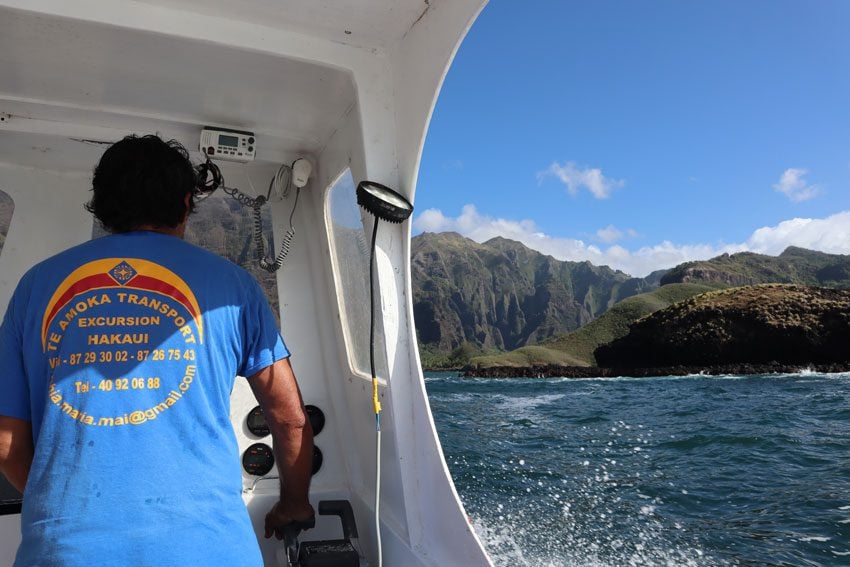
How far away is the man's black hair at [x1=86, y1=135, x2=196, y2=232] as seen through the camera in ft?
3.92

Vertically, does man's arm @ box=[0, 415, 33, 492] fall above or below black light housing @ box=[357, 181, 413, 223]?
below

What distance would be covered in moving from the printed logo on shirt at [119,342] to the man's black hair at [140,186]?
159 mm

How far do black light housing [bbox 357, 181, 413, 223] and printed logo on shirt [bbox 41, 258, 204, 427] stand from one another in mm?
886

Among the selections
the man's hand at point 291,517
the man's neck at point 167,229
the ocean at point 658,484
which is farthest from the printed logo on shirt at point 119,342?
the ocean at point 658,484

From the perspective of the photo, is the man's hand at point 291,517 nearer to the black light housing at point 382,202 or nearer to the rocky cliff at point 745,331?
the black light housing at point 382,202

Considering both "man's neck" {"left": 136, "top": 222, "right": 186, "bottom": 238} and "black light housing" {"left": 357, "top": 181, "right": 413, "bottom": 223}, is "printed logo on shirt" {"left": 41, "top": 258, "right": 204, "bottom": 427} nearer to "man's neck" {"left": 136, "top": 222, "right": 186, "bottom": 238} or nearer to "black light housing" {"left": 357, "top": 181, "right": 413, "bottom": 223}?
"man's neck" {"left": 136, "top": 222, "right": 186, "bottom": 238}

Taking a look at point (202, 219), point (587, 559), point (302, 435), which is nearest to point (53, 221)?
point (202, 219)

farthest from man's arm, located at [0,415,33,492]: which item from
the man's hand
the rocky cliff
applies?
the rocky cliff

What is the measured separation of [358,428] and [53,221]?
177 cm

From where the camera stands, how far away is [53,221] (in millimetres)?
2822

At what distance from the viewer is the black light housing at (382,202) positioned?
6.17 ft

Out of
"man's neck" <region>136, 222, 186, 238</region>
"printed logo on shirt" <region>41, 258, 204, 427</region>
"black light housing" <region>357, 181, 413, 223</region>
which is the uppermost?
"black light housing" <region>357, 181, 413, 223</region>

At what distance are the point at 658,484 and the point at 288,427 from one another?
469 inches

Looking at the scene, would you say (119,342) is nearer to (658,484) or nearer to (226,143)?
(226,143)
